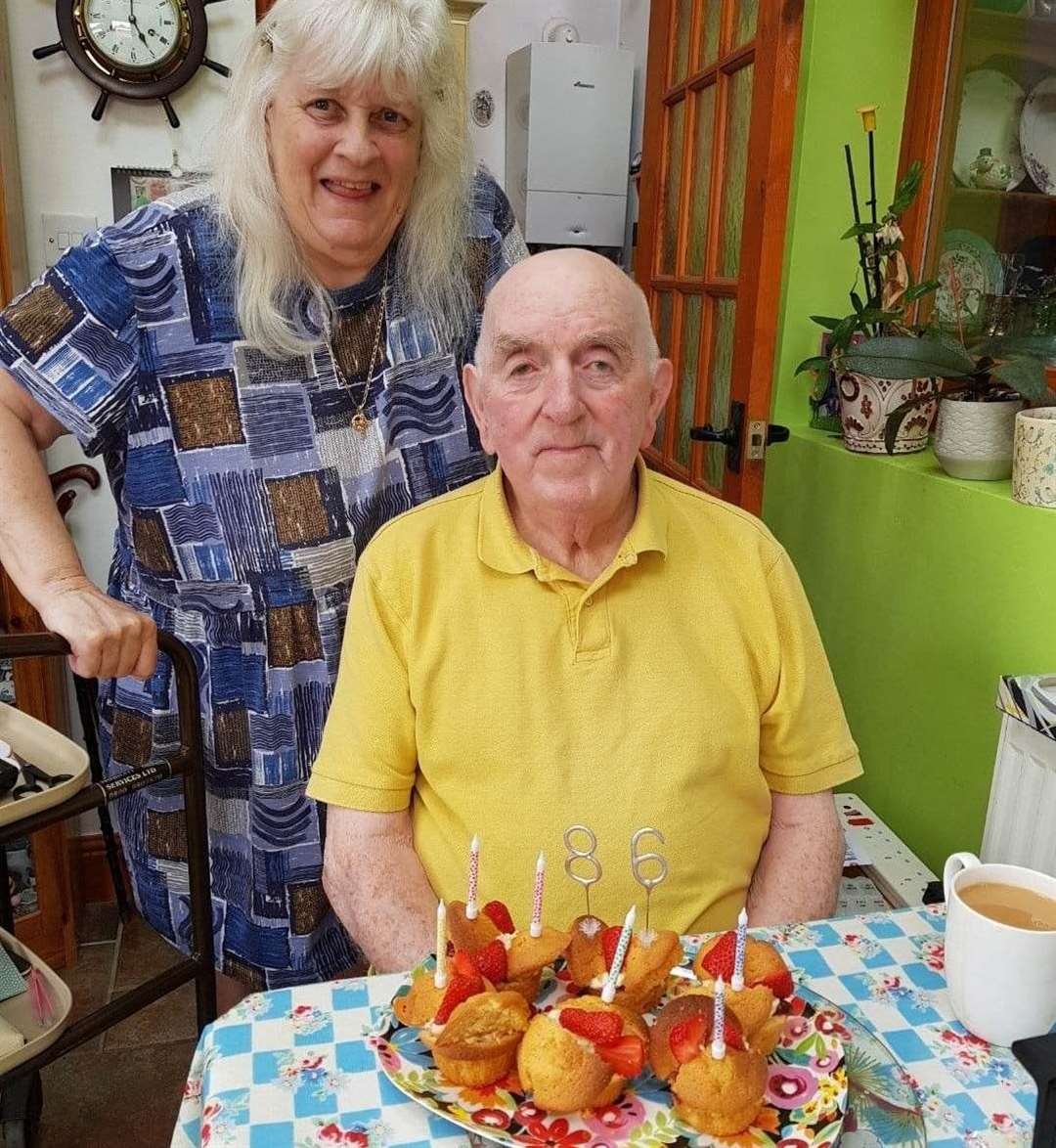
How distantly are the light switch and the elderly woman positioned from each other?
0.95 meters

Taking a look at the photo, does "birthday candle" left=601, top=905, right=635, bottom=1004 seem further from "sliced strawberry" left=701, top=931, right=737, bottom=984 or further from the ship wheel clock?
the ship wheel clock

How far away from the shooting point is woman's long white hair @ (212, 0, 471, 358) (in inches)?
51.0

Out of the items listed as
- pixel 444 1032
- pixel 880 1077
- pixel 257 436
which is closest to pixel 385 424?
pixel 257 436

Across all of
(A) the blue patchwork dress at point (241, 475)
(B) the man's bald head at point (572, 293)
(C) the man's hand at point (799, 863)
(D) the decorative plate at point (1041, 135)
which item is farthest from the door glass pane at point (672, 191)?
(C) the man's hand at point (799, 863)

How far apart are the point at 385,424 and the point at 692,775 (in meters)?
0.69

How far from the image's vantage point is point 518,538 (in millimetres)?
1223

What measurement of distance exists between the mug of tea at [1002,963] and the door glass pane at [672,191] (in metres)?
2.01

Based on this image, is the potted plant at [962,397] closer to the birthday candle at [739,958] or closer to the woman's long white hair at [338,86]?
the woman's long white hair at [338,86]

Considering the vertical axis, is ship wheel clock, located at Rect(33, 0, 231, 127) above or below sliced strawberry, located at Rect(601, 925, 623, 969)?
above

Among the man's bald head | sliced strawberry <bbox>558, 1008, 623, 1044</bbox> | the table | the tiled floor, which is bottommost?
the tiled floor

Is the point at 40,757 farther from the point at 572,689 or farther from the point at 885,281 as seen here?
the point at 885,281

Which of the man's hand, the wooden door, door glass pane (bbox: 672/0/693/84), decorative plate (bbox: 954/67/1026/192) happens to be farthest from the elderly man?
door glass pane (bbox: 672/0/693/84)

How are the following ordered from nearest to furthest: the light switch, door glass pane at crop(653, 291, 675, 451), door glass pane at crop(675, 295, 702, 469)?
the light switch < door glass pane at crop(675, 295, 702, 469) < door glass pane at crop(653, 291, 675, 451)

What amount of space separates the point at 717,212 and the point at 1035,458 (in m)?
1.13
